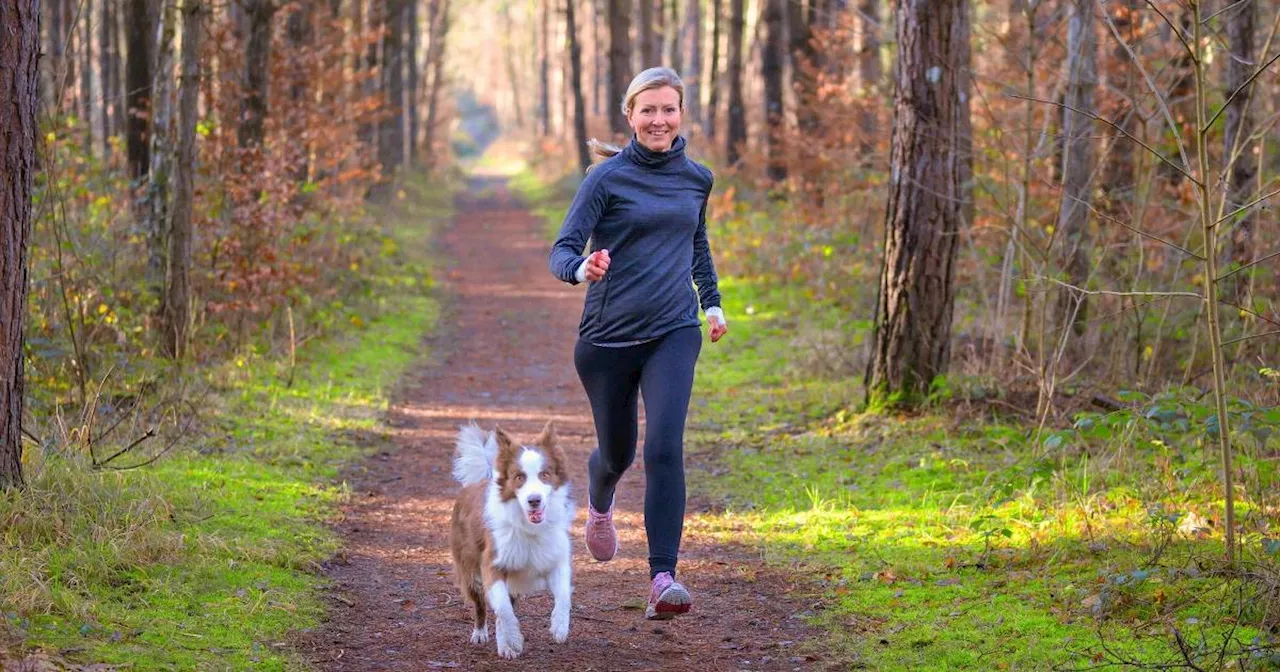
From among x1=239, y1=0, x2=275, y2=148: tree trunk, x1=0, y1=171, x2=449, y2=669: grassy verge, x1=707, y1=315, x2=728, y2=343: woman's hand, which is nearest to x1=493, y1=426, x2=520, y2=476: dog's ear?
x1=707, y1=315, x2=728, y2=343: woman's hand

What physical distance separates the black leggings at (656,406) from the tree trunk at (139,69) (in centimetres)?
1038

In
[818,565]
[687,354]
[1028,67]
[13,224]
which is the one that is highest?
[1028,67]

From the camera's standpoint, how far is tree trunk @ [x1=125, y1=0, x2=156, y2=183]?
47.7 feet

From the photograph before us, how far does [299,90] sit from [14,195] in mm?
13410

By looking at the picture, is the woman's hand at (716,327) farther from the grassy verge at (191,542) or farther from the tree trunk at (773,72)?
the tree trunk at (773,72)

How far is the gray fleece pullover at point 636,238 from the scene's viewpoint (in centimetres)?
561

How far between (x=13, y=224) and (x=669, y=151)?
298 cm

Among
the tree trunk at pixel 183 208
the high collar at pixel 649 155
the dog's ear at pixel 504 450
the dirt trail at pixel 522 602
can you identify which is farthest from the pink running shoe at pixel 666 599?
the tree trunk at pixel 183 208

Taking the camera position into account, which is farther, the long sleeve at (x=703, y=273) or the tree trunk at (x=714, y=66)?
the tree trunk at (x=714, y=66)

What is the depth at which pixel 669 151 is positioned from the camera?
18.7ft

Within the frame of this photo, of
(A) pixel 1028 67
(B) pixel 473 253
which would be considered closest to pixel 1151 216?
(A) pixel 1028 67

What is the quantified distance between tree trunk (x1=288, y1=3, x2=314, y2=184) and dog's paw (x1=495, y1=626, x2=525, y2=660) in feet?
32.7

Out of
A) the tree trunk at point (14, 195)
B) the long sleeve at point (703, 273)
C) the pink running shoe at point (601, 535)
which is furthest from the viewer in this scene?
the pink running shoe at point (601, 535)

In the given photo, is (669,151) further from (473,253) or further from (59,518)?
(473,253)
